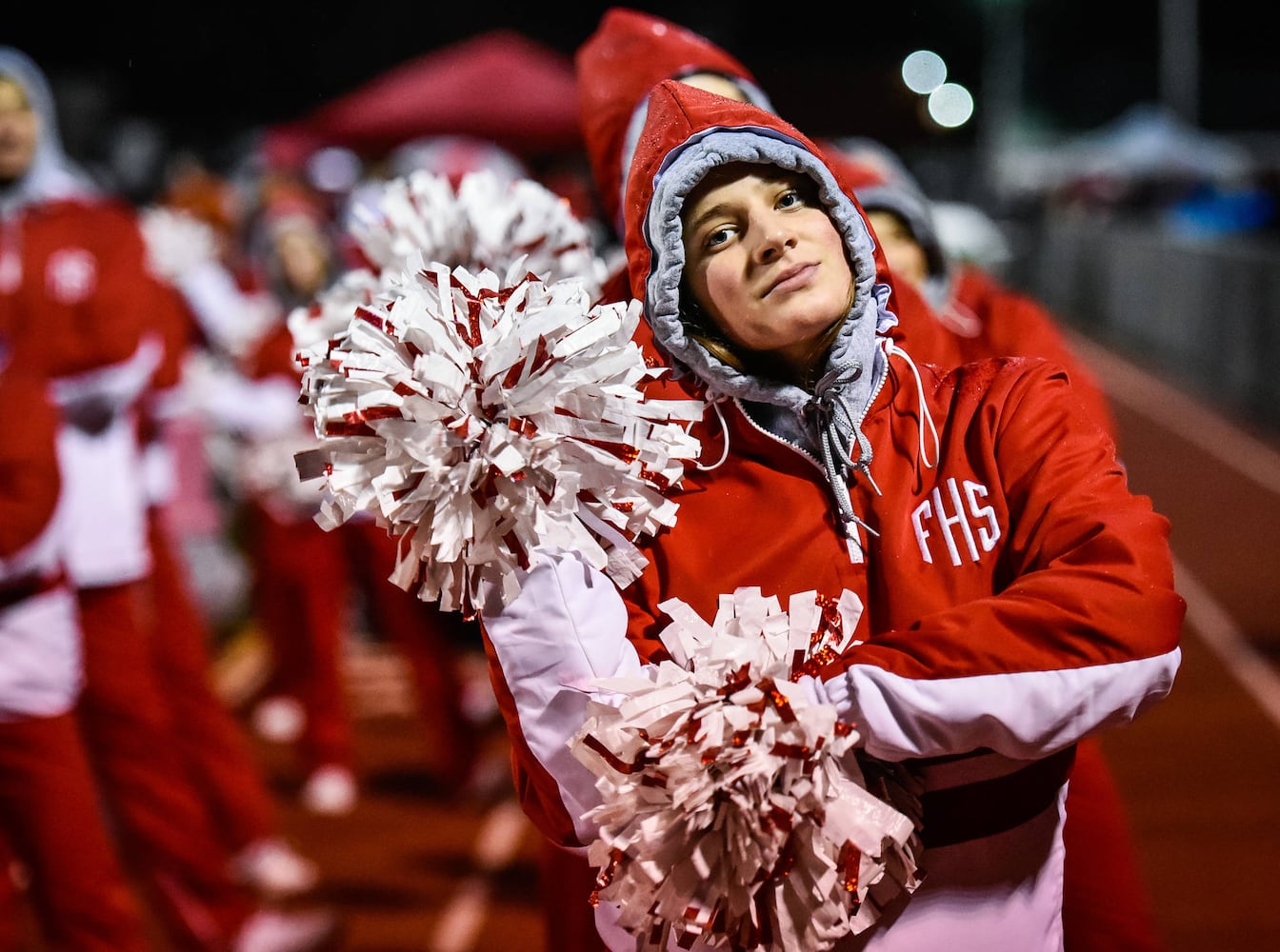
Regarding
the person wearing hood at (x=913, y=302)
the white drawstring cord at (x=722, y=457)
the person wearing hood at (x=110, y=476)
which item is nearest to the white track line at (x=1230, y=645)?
the person wearing hood at (x=913, y=302)

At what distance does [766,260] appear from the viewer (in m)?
1.75

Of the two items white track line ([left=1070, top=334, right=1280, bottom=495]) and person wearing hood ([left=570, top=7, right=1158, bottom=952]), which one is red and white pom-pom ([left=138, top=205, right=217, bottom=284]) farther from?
white track line ([left=1070, top=334, right=1280, bottom=495])

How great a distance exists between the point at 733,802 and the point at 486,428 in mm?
447

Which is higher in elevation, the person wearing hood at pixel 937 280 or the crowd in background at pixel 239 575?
the person wearing hood at pixel 937 280

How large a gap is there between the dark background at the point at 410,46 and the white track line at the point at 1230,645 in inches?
99.2

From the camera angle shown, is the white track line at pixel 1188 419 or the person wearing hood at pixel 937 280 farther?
the white track line at pixel 1188 419

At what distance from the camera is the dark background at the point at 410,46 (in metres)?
4.86

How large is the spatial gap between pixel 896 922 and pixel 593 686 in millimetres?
438

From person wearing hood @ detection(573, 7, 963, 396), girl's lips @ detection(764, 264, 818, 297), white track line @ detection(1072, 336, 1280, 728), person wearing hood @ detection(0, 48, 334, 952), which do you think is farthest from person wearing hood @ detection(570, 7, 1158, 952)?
person wearing hood @ detection(0, 48, 334, 952)

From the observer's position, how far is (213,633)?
314 inches

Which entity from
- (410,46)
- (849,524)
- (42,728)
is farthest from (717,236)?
(410,46)

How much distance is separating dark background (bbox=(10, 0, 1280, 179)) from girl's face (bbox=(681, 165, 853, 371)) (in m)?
0.31

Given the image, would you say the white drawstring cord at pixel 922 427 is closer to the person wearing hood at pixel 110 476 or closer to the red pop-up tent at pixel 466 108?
the person wearing hood at pixel 110 476

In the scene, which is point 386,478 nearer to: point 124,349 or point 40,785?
point 40,785
